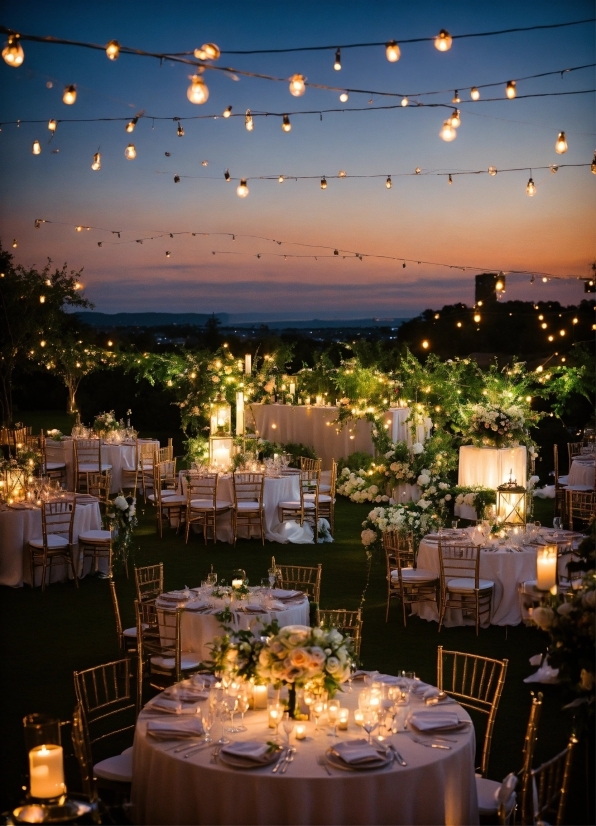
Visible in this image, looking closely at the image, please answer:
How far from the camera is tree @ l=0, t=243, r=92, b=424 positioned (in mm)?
19547

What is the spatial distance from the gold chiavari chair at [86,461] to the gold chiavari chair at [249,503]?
11.5 feet

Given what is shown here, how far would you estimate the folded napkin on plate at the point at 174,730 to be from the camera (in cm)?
452

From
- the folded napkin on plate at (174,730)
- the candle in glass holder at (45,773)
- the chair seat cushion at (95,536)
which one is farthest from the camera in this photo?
the chair seat cushion at (95,536)

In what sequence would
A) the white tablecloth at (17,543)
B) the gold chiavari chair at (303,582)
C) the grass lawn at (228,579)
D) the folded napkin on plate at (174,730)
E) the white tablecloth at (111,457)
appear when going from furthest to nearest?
the white tablecloth at (111,457) < the white tablecloth at (17,543) < the gold chiavari chair at (303,582) < the grass lawn at (228,579) < the folded napkin on plate at (174,730)

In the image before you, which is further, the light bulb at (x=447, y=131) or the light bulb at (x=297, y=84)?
the light bulb at (x=447, y=131)

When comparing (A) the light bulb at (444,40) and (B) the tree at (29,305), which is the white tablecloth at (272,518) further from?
(B) the tree at (29,305)

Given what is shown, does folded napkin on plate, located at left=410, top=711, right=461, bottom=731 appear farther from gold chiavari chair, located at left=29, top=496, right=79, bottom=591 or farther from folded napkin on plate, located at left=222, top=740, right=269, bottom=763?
gold chiavari chair, located at left=29, top=496, right=79, bottom=591

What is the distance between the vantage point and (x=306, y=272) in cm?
2008

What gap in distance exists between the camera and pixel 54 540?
10.5 metres

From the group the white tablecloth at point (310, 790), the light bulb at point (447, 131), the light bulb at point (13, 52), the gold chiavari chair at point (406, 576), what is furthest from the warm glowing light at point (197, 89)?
the gold chiavari chair at point (406, 576)

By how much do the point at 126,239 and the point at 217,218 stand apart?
1929 millimetres

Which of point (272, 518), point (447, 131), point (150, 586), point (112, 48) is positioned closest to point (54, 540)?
point (150, 586)

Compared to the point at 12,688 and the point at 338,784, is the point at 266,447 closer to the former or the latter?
the point at 12,688

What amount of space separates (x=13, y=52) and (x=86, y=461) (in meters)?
11.5
